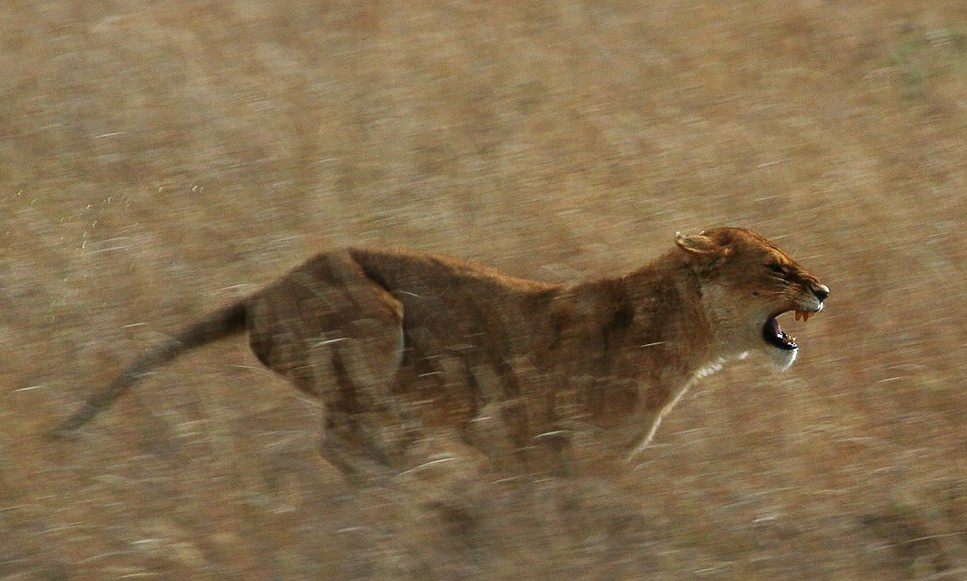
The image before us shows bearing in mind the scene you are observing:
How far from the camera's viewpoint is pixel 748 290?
5.40 meters

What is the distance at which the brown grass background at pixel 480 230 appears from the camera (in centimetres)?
435

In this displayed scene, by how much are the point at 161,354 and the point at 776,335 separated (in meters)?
2.52

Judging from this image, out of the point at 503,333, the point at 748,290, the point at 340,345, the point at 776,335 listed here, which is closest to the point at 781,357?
the point at 776,335

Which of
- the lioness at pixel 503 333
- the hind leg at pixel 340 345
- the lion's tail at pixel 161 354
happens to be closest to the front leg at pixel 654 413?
the lioness at pixel 503 333

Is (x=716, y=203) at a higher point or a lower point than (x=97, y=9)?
lower

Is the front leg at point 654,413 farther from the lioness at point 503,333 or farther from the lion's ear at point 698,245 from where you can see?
the lion's ear at point 698,245

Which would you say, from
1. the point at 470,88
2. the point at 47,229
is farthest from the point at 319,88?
the point at 47,229

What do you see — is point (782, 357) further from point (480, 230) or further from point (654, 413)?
point (480, 230)

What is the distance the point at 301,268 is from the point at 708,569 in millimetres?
2177

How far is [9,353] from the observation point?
5102mm

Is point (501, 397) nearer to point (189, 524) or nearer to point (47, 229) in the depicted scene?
point (189, 524)

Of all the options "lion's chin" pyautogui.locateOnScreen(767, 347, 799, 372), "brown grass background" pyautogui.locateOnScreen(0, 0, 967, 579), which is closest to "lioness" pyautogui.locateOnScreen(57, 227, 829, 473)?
"lion's chin" pyautogui.locateOnScreen(767, 347, 799, 372)

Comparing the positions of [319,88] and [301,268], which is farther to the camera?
[319,88]

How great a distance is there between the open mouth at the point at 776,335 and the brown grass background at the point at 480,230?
0.72 ft
